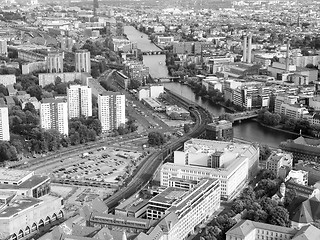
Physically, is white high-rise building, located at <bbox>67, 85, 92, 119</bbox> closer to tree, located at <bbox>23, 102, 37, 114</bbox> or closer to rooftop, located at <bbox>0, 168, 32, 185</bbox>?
tree, located at <bbox>23, 102, 37, 114</bbox>

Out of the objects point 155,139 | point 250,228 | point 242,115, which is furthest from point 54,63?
point 250,228

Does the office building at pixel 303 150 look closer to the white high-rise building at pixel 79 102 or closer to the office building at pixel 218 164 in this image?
the office building at pixel 218 164

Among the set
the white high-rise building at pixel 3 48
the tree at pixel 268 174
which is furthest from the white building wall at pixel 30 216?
the white high-rise building at pixel 3 48

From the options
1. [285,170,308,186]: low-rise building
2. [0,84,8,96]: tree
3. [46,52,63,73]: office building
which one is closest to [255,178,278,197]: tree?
[285,170,308,186]: low-rise building

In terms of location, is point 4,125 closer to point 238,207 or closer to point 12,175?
point 12,175

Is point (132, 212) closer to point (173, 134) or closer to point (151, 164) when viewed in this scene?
point (151, 164)

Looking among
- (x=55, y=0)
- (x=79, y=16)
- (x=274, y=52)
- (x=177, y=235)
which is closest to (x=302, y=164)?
(x=177, y=235)
